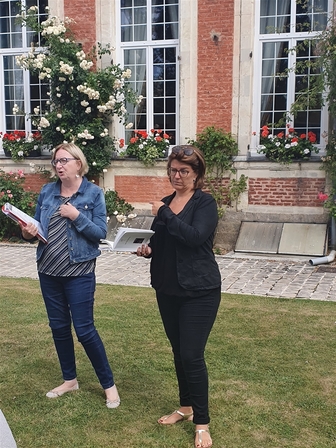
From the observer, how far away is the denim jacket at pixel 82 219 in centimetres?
359

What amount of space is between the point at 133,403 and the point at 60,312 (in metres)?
0.87

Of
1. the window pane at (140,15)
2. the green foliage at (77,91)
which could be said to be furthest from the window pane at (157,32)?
the green foliage at (77,91)

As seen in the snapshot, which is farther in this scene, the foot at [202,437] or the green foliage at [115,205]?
the green foliage at [115,205]

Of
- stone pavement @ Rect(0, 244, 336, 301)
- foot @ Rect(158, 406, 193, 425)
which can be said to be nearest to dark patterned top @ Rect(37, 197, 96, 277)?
foot @ Rect(158, 406, 193, 425)

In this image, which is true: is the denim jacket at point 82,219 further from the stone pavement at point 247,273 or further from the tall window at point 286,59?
the tall window at point 286,59

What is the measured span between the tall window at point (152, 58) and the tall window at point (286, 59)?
5.82 ft

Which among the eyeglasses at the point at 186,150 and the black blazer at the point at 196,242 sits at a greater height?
the eyeglasses at the point at 186,150

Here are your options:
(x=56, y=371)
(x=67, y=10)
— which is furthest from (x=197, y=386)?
(x=67, y=10)

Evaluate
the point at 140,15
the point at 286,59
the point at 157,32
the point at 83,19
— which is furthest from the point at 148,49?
the point at 286,59

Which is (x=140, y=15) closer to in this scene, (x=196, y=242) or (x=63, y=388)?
(x=63, y=388)

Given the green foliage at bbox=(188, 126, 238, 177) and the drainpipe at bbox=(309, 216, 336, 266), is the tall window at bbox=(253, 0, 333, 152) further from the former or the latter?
the drainpipe at bbox=(309, 216, 336, 266)

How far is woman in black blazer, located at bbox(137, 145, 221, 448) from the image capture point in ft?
10.2

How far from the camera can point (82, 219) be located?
11.6 ft

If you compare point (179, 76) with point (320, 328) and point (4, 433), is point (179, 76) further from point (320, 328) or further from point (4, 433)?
point (4, 433)
